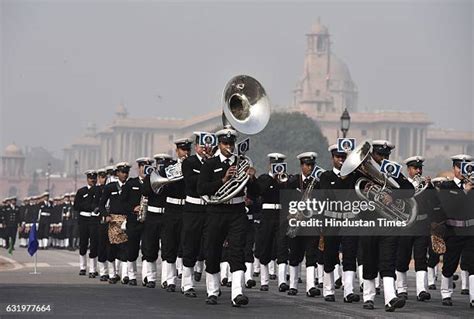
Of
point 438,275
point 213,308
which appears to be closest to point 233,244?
point 213,308

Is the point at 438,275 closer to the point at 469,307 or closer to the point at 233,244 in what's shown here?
the point at 469,307

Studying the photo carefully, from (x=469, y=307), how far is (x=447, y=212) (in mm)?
1594

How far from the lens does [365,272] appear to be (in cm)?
1959

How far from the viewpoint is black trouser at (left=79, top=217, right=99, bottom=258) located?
27203 mm

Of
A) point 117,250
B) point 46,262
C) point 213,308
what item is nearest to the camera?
point 213,308

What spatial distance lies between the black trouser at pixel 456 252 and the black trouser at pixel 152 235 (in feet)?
15.4

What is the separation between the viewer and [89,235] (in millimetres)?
27672

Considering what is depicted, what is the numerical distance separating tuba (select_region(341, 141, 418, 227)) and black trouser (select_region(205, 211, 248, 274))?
4.98 feet

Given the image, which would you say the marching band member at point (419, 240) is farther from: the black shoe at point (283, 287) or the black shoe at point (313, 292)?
the black shoe at point (283, 287)

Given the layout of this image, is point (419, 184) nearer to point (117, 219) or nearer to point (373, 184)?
point (373, 184)

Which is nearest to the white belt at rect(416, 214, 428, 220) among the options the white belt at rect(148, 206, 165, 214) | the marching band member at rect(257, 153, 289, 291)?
the marching band member at rect(257, 153, 289, 291)

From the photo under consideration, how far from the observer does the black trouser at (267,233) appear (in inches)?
964

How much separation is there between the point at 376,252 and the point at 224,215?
2.05 m

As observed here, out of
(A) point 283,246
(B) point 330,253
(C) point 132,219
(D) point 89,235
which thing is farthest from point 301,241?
(D) point 89,235
